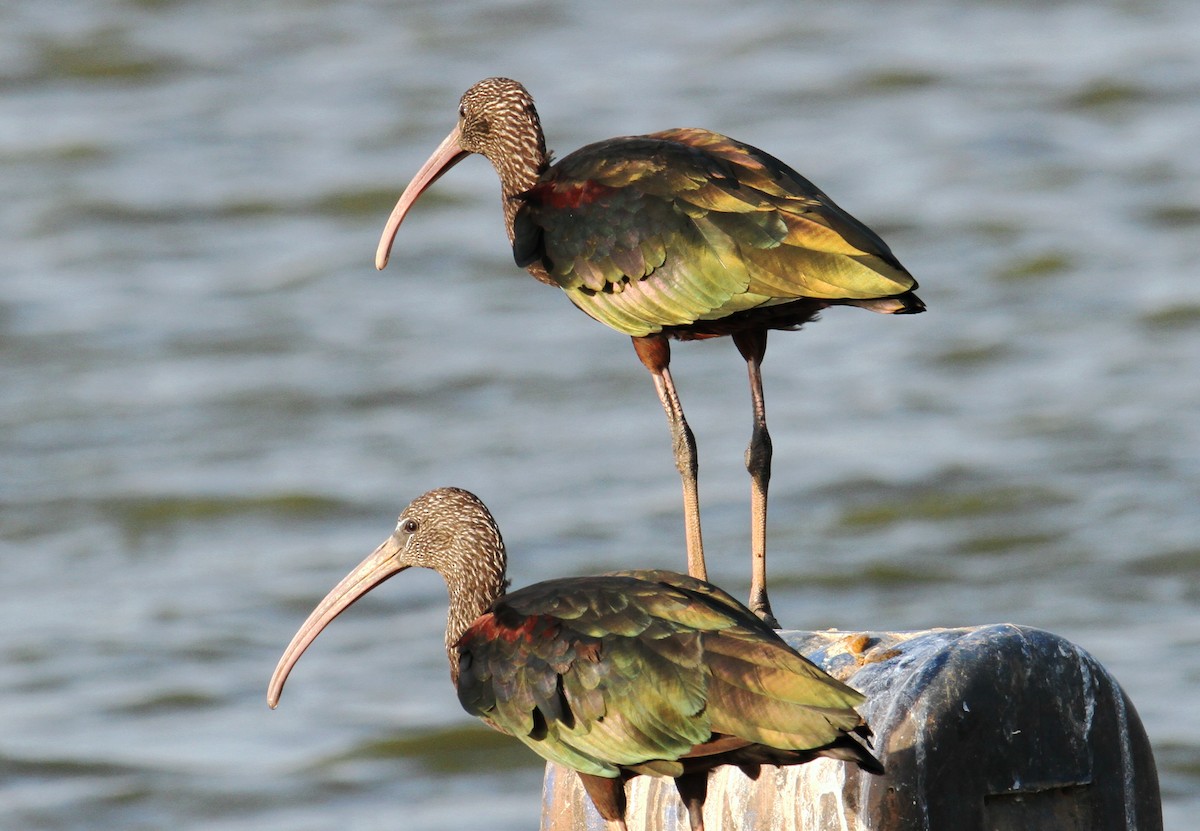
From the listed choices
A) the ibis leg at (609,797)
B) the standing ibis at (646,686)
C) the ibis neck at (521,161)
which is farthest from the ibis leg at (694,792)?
the ibis neck at (521,161)

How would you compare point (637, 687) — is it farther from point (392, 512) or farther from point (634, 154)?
point (392, 512)

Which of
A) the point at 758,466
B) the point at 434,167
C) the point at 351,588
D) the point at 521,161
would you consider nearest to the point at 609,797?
the point at 758,466

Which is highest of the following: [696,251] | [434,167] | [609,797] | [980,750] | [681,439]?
[434,167]

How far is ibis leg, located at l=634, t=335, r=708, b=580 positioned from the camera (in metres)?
8.39

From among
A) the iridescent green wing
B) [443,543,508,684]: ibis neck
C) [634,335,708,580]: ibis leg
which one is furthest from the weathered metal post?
the iridescent green wing

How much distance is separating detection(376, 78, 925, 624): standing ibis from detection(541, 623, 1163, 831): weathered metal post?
3.12 feet

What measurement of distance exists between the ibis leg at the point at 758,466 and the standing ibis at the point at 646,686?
903 millimetres

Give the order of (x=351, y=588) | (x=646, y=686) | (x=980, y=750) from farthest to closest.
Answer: (x=351, y=588), (x=980, y=750), (x=646, y=686)

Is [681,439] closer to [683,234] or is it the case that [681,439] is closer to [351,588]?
[683,234]

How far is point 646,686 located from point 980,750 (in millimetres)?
1133

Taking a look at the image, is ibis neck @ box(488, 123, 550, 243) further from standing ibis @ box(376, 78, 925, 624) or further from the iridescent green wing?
the iridescent green wing

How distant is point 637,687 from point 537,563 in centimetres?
1249

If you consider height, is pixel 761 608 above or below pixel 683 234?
below

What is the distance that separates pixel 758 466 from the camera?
8.48 metres
